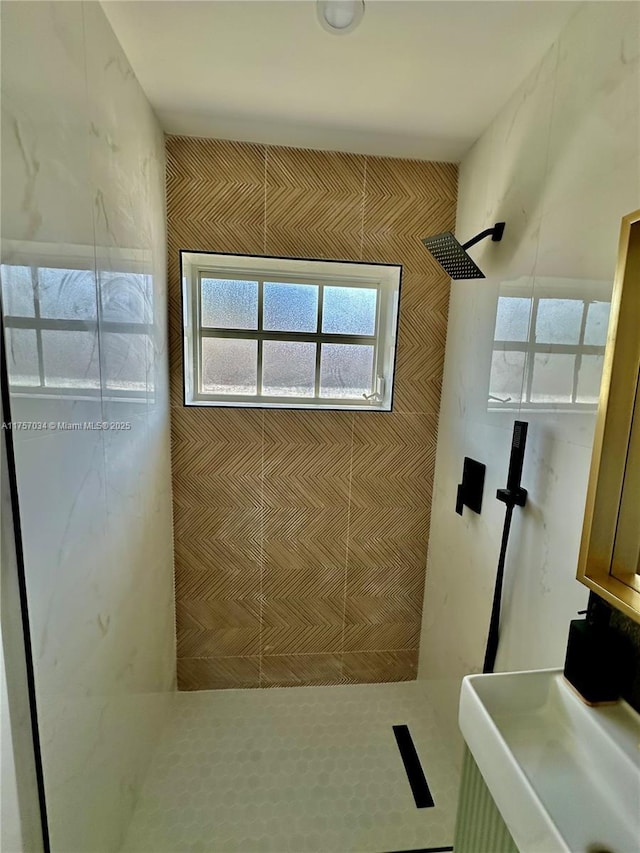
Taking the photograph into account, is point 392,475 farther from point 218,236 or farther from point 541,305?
point 218,236

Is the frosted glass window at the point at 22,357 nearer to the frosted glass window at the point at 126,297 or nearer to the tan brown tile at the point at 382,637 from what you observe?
the frosted glass window at the point at 126,297

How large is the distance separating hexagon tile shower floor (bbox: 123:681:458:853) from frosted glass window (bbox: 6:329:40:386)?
1.51 metres

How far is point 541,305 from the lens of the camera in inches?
42.3

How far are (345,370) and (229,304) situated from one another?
611mm

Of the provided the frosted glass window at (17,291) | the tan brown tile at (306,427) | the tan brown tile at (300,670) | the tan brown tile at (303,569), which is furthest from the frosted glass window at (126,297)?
the tan brown tile at (300,670)

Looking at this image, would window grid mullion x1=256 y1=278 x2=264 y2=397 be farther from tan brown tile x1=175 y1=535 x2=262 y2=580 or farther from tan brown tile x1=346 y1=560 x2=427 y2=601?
tan brown tile x1=346 y1=560 x2=427 y2=601

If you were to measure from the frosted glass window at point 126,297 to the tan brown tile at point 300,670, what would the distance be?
1.65 m

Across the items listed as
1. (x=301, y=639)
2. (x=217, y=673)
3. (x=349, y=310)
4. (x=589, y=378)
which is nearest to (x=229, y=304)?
A: (x=349, y=310)

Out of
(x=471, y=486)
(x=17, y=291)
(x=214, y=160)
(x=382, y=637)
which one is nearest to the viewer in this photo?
(x=17, y=291)

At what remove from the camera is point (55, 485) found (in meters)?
0.78

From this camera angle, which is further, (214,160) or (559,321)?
(214,160)

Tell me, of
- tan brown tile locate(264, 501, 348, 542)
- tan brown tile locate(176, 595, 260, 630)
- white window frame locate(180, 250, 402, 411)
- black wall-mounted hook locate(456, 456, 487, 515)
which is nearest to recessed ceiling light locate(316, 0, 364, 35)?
white window frame locate(180, 250, 402, 411)

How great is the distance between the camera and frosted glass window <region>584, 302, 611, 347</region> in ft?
2.78

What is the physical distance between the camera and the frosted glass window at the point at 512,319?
1.15 metres
